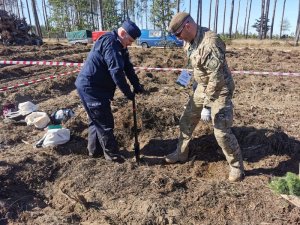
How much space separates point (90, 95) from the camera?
421cm

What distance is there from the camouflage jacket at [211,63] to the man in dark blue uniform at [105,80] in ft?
2.72

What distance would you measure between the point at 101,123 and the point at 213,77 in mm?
1662

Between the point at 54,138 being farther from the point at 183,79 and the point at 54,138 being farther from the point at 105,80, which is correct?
the point at 183,79

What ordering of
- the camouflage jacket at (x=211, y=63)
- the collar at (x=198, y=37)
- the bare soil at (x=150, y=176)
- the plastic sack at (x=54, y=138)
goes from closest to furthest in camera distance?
the bare soil at (x=150, y=176), the camouflage jacket at (x=211, y=63), the collar at (x=198, y=37), the plastic sack at (x=54, y=138)

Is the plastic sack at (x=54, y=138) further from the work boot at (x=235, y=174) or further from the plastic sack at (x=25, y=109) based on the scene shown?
the work boot at (x=235, y=174)

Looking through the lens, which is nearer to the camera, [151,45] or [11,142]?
[11,142]

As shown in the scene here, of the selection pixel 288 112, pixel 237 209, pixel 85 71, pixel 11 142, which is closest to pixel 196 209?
pixel 237 209

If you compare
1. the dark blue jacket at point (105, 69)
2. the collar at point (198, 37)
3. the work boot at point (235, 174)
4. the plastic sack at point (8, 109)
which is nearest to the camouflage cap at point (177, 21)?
the collar at point (198, 37)

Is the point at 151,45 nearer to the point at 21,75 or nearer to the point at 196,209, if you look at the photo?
the point at 21,75

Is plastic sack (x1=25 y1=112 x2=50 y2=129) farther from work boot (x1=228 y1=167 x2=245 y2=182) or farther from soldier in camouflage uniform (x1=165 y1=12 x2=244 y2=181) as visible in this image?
work boot (x1=228 y1=167 x2=245 y2=182)

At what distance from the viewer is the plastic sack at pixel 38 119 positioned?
18.1 feet

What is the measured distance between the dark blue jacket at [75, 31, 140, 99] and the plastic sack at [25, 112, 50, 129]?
163cm

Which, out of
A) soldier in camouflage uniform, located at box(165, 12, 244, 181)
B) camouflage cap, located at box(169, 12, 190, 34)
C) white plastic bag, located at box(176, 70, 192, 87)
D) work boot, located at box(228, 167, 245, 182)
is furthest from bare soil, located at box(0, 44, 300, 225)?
camouflage cap, located at box(169, 12, 190, 34)

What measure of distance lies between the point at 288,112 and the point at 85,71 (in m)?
4.48
